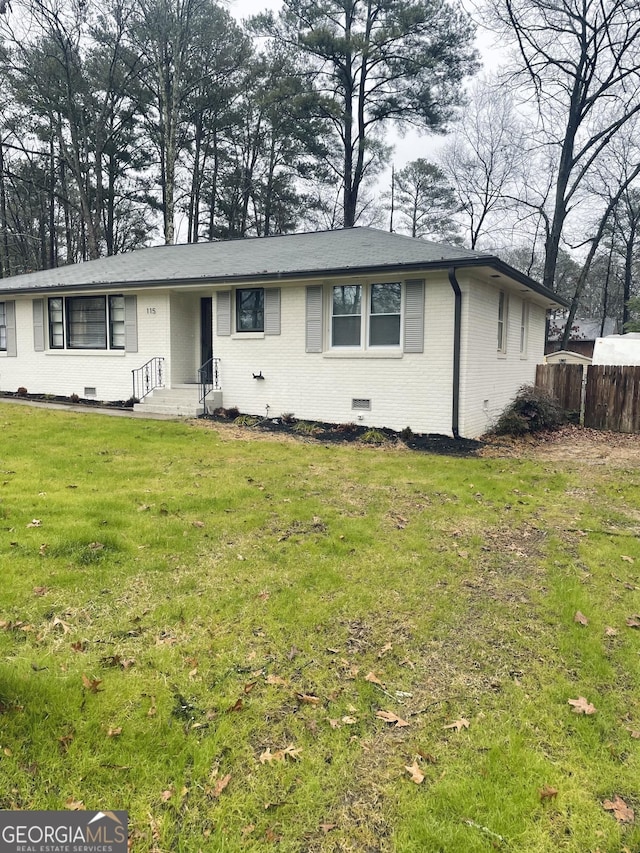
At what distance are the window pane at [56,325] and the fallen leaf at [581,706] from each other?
15033 millimetres

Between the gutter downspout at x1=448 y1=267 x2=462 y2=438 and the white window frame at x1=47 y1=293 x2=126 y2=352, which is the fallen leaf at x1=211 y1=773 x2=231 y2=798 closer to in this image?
the gutter downspout at x1=448 y1=267 x2=462 y2=438

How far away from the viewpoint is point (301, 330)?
1173cm

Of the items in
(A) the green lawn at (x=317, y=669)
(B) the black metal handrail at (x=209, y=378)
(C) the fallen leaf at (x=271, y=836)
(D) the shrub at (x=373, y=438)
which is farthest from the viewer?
(B) the black metal handrail at (x=209, y=378)

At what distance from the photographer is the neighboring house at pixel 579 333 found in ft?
113

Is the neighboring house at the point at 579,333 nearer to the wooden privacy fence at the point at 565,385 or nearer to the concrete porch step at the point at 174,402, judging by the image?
the wooden privacy fence at the point at 565,385

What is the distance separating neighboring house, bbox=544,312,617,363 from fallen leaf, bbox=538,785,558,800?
30417 millimetres

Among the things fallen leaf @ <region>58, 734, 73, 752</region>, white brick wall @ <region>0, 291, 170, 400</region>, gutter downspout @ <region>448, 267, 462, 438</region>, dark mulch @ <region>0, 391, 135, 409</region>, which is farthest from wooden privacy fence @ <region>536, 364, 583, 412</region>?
fallen leaf @ <region>58, 734, 73, 752</region>

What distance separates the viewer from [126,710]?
8.39 ft

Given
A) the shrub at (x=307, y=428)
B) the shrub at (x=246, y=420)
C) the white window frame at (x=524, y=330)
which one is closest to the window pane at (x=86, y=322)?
the shrub at (x=246, y=420)

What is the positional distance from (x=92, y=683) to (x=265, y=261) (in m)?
11.5

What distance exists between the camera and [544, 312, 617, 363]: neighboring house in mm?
34406

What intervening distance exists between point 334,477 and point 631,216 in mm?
33428

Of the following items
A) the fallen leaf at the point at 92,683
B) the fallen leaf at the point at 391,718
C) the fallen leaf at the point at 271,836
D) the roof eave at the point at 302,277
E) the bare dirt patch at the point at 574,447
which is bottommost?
the fallen leaf at the point at 271,836

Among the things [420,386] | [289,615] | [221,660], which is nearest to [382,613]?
[289,615]
